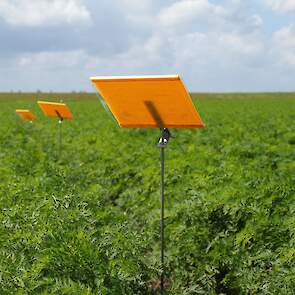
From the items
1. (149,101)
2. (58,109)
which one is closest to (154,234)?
(149,101)

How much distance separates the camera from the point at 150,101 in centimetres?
520

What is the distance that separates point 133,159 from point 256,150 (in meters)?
2.16

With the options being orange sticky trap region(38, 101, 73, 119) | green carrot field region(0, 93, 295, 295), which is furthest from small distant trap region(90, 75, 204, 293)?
orange sticky trap region(38, 101, 73, 119)

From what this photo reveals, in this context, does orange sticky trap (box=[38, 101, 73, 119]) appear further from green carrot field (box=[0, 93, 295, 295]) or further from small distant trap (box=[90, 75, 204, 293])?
small distant trap (box=[90, 75, 204, 293])

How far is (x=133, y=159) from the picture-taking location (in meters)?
11.0

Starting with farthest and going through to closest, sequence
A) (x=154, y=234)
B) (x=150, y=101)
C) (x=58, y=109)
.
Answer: (x=58, y=109) → (x=154, y=234) → (x=150, y=101)

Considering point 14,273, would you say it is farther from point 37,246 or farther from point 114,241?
point 114,241

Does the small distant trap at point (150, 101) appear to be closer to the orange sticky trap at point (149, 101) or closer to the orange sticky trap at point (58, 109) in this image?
the orange sticky trap at point (149, 101)

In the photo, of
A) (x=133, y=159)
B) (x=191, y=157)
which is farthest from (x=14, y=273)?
(x=133, y=159)

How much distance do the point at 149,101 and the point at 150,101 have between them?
11 millimetres

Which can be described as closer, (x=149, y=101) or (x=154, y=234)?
(x=149, y=101)

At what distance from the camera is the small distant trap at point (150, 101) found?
493 cm

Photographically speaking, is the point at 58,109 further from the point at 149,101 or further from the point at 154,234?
the point at 149,101

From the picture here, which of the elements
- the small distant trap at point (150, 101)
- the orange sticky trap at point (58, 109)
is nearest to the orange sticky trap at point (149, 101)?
the small distant trap at point (150, 101)
